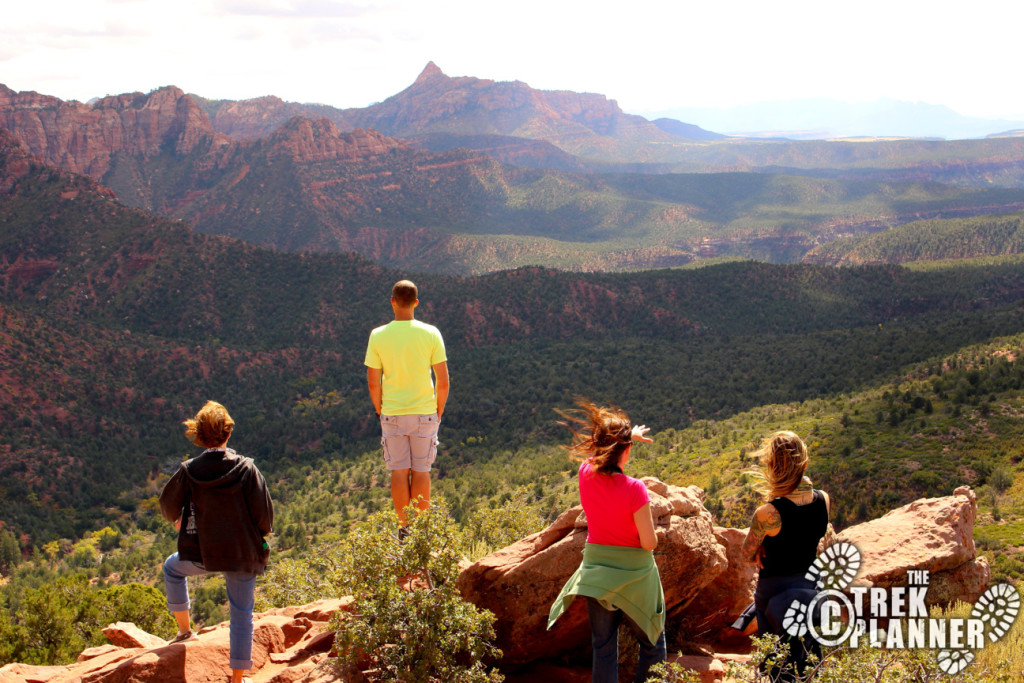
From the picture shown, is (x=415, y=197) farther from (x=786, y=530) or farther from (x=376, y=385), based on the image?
(x=786, y=530)

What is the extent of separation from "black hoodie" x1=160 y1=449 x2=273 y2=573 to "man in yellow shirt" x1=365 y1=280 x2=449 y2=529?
5.65 feet

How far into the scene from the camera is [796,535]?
16.6 ft

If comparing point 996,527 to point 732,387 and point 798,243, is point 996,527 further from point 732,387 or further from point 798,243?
point 798,243

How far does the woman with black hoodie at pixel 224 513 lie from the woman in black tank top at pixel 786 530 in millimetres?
4103

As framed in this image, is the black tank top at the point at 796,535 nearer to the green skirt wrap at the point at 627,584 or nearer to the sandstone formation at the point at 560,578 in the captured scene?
the green skirt wrap at the point at 627,584

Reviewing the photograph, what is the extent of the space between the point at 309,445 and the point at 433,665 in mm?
32832

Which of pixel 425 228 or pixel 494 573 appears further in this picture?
pixel 425 228

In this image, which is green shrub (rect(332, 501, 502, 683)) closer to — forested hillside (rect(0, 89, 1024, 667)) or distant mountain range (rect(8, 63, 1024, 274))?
forested hillside (rect(0, 89, 1024, 667))

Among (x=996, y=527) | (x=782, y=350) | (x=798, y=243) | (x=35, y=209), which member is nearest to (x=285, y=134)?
(x=35, y=209)

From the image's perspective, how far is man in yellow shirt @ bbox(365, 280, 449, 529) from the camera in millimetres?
7348

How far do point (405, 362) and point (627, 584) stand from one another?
3.50m

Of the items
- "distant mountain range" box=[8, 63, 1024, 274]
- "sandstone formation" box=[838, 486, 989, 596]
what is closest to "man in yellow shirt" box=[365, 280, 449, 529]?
"sandstone formation" box=[838, 486, 989, 596]

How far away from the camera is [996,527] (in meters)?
12.6

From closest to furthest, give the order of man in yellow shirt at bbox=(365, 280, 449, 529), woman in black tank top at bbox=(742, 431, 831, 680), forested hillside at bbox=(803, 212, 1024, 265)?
woman in black tank top at bbox=(742, 431, 831, 680) → man in yellow shirt at bbox=(365, 280, 449, 529) → forested hillside at bbox=(803, 212, 1024, 265)
